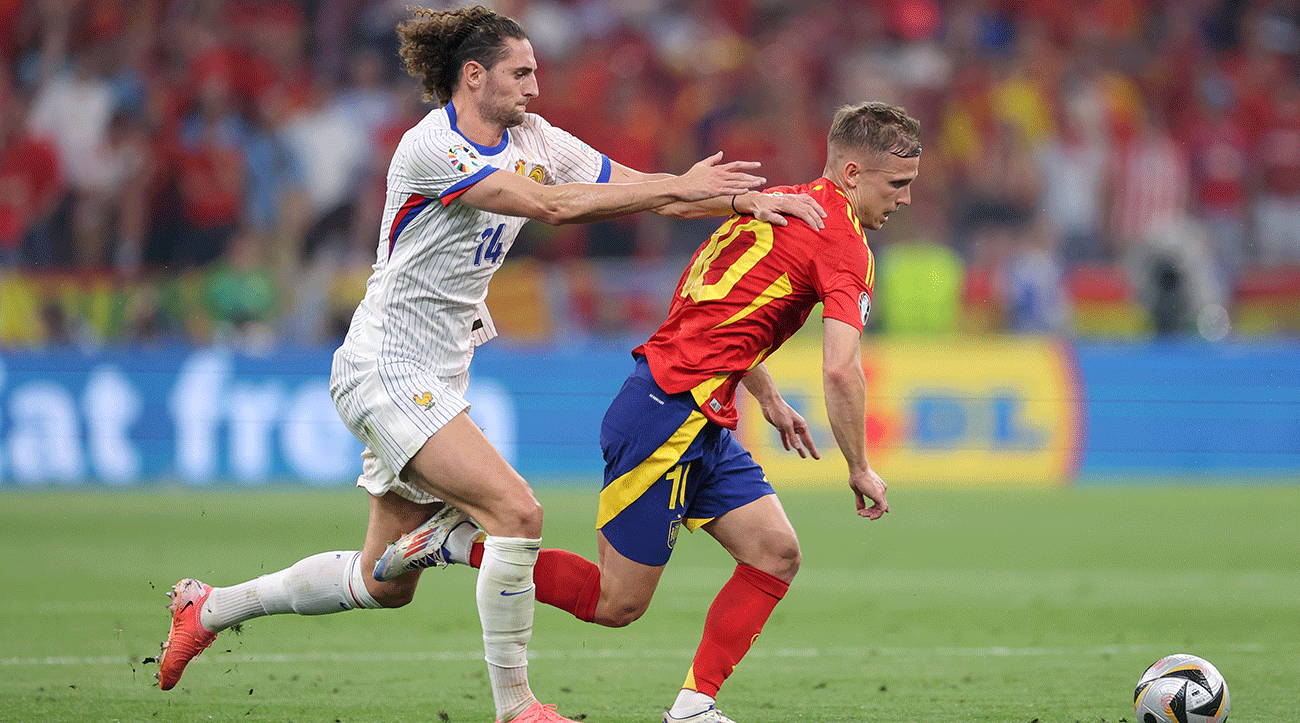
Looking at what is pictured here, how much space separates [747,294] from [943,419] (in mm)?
8814

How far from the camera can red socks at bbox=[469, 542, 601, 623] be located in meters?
4.75

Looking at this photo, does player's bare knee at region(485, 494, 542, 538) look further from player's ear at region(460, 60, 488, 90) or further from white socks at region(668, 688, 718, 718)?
player's ear at region(460, 60, 488, 90)

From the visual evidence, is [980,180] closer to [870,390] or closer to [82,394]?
[870,390]

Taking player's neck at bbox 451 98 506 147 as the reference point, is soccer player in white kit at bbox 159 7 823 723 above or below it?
below

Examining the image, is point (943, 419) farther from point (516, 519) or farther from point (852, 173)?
point (516, 519)

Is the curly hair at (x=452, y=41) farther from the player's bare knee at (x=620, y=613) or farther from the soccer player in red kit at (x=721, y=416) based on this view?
the player's bare knee at (x=620, y=613)

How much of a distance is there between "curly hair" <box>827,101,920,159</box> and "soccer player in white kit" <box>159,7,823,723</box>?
289mm

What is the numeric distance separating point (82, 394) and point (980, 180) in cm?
927

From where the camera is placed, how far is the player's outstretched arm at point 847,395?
4.33m

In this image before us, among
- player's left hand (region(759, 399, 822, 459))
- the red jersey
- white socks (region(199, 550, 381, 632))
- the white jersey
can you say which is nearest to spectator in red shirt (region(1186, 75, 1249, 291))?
player's left hand (region(759, 399, 822, 459))

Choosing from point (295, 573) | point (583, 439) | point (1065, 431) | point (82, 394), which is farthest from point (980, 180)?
point (295, 573)

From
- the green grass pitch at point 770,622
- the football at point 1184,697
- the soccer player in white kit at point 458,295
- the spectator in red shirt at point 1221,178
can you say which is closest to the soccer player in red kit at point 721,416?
the soccer player in white kit at point 458,295

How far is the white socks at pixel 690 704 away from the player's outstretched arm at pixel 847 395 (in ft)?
2.75

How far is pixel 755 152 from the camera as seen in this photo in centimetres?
1507
